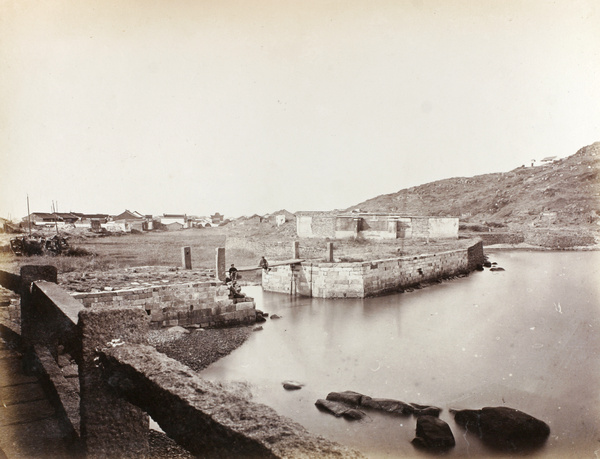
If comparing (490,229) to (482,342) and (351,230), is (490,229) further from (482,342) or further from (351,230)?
(482,342)

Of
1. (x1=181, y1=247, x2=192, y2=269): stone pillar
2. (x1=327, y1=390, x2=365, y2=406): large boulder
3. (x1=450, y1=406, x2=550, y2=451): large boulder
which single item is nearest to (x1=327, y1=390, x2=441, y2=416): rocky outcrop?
(x1=327, y1=390, x2=365, y2=406): large boulder

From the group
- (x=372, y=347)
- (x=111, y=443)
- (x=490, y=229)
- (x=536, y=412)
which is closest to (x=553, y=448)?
(x=536, y=412)

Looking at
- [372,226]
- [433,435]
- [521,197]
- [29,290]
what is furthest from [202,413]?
[521,197]

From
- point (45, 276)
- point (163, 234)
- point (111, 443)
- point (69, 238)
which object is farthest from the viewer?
point (163, 234)

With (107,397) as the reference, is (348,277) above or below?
below

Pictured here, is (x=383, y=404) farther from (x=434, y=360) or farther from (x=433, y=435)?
(x=434, y=360)

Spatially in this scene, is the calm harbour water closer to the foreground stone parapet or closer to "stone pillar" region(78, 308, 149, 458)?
"stone pillar" region(78, 308, 149, 458)

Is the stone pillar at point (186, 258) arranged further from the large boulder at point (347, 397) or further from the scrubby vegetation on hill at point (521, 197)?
the scrubby vegetation on hill at point (521, 197)
